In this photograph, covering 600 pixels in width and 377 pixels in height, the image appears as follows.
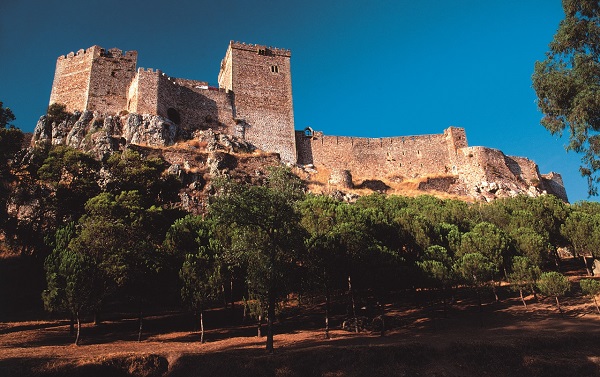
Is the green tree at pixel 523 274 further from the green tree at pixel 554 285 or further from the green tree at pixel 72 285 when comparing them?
the green tree at pixel 72 285

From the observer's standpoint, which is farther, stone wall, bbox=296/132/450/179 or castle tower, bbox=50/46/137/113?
stone wall, bbox=296/132/450/179

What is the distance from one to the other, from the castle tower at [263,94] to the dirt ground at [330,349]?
115 ft

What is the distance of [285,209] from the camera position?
65.0ft

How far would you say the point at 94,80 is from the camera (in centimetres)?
5131

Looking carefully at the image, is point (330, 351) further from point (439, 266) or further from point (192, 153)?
point (192, 153)

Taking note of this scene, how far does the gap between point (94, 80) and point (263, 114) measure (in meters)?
19.8

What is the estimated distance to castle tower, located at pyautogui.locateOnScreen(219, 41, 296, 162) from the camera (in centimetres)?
5733

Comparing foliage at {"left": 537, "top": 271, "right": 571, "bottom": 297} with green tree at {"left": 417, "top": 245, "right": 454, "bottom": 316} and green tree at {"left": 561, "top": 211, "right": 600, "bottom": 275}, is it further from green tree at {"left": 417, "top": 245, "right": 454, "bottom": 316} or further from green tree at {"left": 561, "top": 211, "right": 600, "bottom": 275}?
green tree at {"left": 561, "top": 211, "right": 600, "bottom": 275}

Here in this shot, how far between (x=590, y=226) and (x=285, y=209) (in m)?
24.7

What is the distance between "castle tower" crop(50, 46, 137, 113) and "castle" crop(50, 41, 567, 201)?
0.34 ft

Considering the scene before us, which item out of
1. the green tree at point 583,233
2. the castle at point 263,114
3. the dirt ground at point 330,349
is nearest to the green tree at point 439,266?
the dirt ground at point 330,349

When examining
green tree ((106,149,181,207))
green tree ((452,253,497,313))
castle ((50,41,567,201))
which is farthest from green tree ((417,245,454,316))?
castle ((50,41,567,201))

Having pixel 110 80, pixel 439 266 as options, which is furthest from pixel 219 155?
pixel 439 266

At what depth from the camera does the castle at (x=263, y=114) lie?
51438mm
